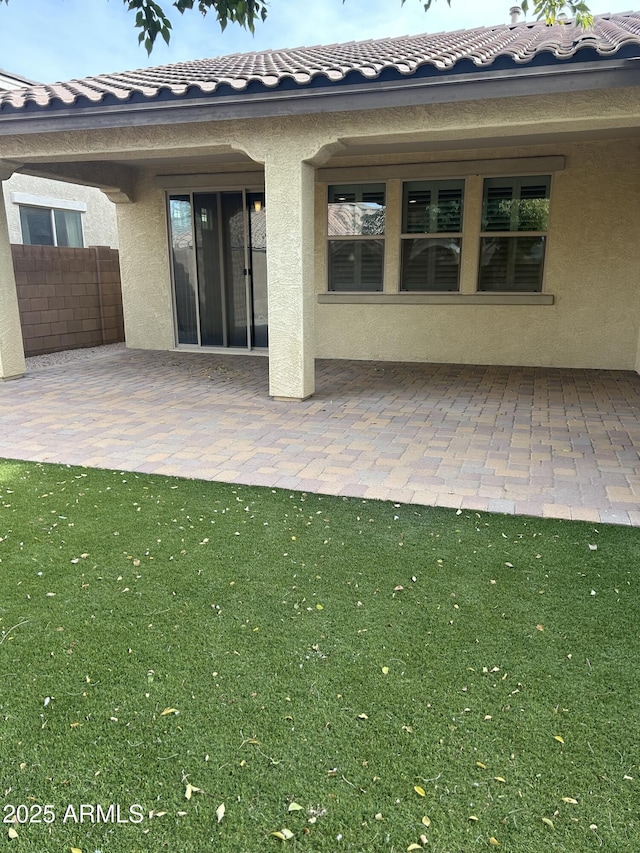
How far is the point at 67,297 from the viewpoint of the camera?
11070 millimetres

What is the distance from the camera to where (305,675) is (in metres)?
2.42

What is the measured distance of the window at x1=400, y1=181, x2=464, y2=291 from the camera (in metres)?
9.16

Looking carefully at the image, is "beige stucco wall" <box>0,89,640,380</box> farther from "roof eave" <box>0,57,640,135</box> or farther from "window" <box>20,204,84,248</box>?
"window" <box>20,204,84,248</box>

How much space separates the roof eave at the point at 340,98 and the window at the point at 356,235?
372 centimetres

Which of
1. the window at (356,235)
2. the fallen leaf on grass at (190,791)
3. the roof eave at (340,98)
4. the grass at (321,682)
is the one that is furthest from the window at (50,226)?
the fallen leaf on grass at (190,791)

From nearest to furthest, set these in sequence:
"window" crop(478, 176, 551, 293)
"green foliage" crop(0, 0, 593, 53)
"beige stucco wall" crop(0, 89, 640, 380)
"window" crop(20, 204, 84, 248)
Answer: "green foliage" crop(0, 0, 593, 53)
"beige stucco wall" crop(0, 89, 640, 380)
"window" crop(478, 176, 551, 293)
"window" crop(20, 204, 84, 248)

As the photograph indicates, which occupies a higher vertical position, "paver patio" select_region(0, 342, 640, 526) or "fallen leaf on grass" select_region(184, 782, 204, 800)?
"paver patio" select_region(0, 342, 640, 526)

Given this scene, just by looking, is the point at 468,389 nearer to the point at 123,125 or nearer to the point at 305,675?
the point at 123,125

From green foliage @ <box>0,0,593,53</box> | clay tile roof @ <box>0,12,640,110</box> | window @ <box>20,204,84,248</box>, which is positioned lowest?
window @ <box>20,204,84,248</box>

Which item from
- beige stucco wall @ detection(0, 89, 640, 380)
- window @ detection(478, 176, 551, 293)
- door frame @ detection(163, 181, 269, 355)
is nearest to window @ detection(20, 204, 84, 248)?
beige stucco wall @ detection(0, 89, 640, 380)

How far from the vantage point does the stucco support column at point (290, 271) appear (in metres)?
6.55

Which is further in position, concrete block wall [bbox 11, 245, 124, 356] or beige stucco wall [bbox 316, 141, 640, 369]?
concrete block wall [bbox 11, 245, 124, 356]

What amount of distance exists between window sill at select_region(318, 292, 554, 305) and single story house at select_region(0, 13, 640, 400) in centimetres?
2

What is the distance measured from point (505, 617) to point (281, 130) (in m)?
5.53
